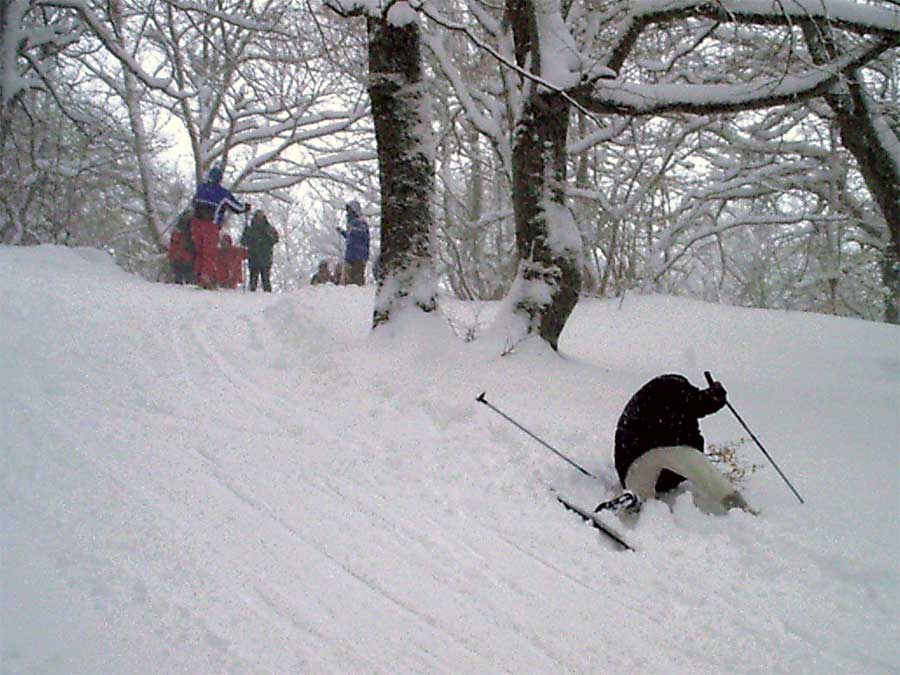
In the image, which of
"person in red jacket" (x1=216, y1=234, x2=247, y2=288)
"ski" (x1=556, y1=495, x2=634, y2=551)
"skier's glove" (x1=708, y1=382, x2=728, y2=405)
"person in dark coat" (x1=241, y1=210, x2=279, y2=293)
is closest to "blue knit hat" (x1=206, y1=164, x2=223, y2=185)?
"person in red jacket" (x1=216, y1=234, x2=247, y2=288)

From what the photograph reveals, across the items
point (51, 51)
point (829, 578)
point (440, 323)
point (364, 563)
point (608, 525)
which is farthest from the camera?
point (51, 51)

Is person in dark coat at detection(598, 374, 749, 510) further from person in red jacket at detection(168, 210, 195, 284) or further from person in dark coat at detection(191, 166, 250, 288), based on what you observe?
person in red jacket at detection(168, 210, 195, 284)

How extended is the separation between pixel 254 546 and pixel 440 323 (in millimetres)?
3882

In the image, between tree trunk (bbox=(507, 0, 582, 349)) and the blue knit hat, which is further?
the blue knit hat

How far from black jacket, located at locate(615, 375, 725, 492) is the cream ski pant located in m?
0.09

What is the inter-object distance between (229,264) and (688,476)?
9.85 meters

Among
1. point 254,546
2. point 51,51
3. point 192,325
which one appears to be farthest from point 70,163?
point 254,546

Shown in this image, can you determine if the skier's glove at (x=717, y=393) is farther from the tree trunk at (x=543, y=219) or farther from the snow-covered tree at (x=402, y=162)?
the snow-covered tree at (x=402, y=162)

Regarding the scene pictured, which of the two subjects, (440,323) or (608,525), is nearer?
(608,525)

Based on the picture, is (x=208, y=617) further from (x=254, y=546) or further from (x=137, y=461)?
(x=137, y=461)

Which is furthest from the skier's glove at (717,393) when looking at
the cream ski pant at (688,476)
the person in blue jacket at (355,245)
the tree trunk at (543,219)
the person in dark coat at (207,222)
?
the person in blue jacket at (355,245)

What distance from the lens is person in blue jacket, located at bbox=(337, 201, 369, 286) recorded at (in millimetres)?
13867

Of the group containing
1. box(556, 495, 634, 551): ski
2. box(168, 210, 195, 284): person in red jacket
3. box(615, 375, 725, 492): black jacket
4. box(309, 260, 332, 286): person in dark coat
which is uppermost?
box(168, 210, 195, 284): person in red jacket

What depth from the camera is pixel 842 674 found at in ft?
8.51
